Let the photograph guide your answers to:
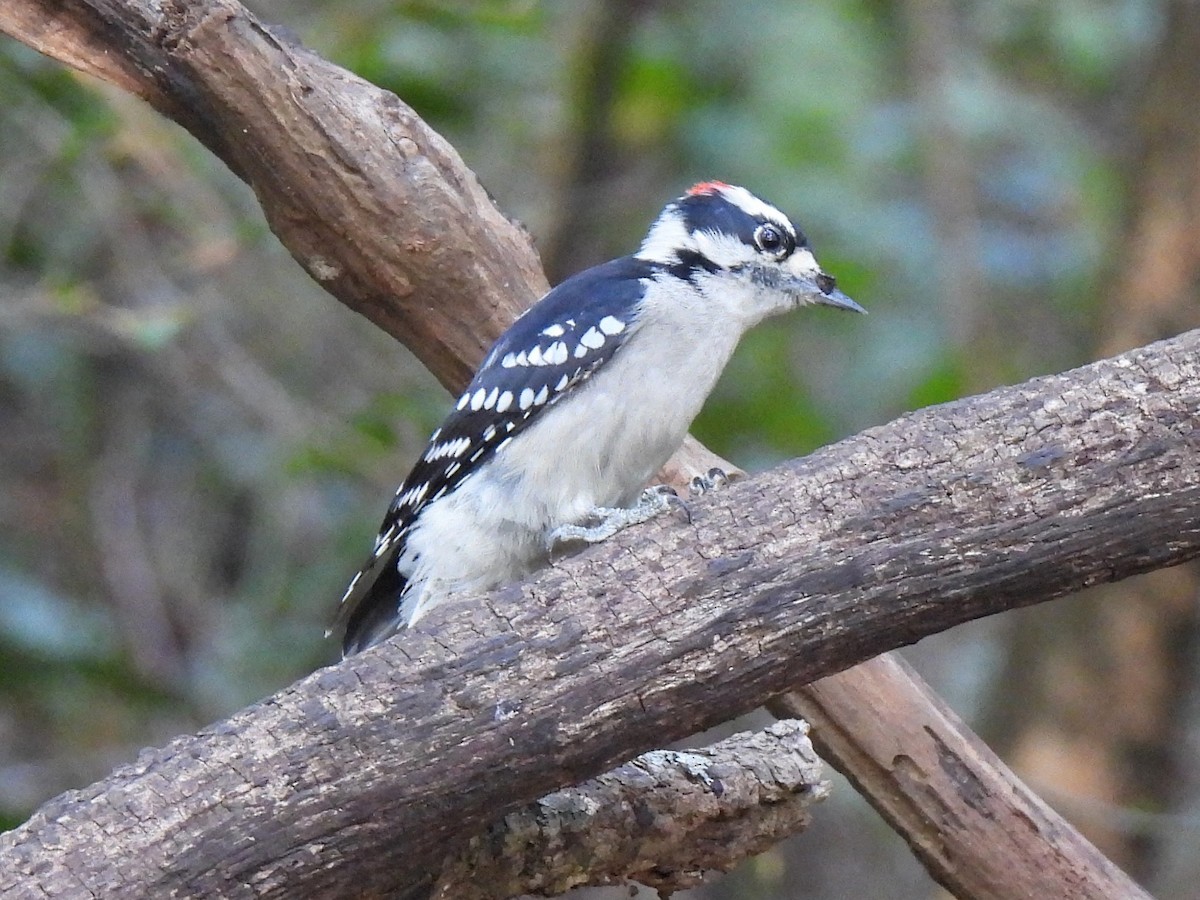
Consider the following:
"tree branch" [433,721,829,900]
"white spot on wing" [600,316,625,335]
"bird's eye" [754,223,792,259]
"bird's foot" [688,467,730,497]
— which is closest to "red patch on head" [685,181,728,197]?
"bird's eye" [754,223,792,259]

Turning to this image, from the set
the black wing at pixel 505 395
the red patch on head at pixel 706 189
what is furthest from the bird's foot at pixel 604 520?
the red patch on head at pixel 706 189

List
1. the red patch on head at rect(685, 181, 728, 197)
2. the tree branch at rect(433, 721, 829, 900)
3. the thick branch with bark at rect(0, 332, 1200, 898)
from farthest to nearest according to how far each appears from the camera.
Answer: the red patch on head at rect(685, 181, 728, 197) → the tree branch at rect(433, 721, 829, 900) → the thick branch with bark at rect(0, 332, 1200, 898)

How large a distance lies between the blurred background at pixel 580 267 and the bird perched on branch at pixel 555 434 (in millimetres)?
1148

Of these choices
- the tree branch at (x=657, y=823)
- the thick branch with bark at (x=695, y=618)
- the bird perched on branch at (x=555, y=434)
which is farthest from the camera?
the bird perched on branch at (x=555, y=434)

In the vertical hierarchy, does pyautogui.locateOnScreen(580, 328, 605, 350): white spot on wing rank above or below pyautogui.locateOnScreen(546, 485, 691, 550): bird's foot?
above

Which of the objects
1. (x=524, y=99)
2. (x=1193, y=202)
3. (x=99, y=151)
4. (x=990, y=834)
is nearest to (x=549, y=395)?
(x=990, y=834)

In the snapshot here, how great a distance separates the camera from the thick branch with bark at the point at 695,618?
2141 mm

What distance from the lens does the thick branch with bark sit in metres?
2.14

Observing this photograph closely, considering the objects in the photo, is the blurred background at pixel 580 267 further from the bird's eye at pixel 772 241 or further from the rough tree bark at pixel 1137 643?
the bird's eye at pixel 772 241

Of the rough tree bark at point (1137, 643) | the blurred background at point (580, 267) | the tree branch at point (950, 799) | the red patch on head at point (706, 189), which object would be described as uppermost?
the blurred background at point (580, 267)

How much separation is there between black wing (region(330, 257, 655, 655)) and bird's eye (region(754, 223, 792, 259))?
25 centimetres

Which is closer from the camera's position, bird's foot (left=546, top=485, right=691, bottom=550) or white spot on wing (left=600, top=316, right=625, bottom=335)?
bird's foot (left=546, top=485, right=691, bottom=550)

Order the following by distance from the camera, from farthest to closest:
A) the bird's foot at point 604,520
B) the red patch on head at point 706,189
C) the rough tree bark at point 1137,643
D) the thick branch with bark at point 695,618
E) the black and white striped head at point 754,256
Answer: the rough tree bark at point 1137,643, the red patch on head at point 706,189, the black and white striped head at point 754,256, the bird's foot at point 604,520, the thick branch with bark at point 695,618

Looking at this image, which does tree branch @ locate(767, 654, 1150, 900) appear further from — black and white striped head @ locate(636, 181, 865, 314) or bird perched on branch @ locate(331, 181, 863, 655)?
black and white striped head @ locate(636, 181, 865, 314)
